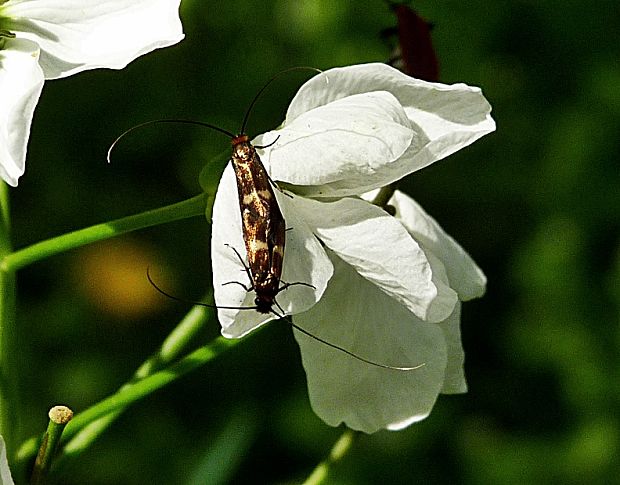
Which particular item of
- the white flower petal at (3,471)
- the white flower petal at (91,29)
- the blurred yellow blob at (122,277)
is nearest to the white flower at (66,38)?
the white flower petal at (91,29)

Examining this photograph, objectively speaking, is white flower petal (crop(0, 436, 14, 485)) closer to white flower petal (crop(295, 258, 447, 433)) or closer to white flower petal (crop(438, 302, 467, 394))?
white flower petal (crop(295, 258, 447, 433))

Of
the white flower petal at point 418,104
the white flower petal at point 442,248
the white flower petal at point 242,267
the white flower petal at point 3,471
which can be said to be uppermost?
the white flower petal at point 418,104

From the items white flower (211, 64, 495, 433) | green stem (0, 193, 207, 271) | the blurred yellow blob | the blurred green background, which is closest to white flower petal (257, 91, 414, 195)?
white flower (211, 64, 495, 433)

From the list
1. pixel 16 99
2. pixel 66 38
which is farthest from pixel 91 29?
pixel 16 99

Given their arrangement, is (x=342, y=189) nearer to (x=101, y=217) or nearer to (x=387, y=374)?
(x=387, y=374)

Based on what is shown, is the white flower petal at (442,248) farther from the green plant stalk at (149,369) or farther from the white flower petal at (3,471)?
the white flower petal at (3,471)

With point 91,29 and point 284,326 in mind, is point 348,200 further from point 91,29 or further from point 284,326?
point 284,326
